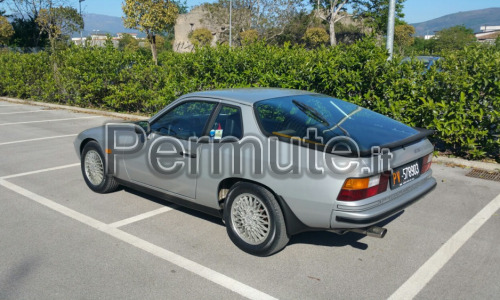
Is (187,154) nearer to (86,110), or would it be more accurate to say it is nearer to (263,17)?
(86,110)

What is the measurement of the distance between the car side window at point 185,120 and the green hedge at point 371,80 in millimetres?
4188

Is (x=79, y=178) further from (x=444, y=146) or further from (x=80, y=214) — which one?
(x=444, y=146)

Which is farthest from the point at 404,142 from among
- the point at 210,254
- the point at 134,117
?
the point at 134,117

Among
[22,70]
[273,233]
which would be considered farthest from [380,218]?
[22,70]

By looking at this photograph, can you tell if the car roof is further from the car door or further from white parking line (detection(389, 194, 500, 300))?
white parking line (detection(389, 194, 500, 300))

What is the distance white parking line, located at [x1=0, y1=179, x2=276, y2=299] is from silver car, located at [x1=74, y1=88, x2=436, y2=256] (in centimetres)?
49

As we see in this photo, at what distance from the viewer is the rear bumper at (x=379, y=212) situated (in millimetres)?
3424

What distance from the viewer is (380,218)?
354 cm

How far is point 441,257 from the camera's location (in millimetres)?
3998

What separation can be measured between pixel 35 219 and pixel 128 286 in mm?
2145

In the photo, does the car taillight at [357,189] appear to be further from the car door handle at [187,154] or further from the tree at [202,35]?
the tree at [202,35]

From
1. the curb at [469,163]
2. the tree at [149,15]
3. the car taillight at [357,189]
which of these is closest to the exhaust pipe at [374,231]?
the car taillight at [357,189]

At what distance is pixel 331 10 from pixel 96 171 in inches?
1793

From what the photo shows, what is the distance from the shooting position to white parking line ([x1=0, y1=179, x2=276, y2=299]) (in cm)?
345
